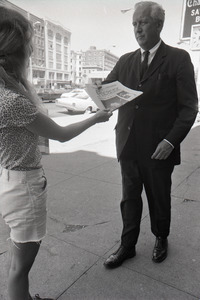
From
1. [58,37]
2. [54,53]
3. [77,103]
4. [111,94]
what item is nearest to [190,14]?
[77,103]

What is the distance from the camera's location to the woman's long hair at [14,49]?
1294 millimetres

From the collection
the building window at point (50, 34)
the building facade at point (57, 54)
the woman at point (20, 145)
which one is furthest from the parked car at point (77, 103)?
the building window at point (50, 34)

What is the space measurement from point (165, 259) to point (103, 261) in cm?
55

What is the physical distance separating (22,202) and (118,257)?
123 centimetres

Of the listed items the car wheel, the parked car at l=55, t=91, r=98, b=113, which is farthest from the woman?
the car wheel

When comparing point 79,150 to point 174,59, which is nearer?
point 174,59

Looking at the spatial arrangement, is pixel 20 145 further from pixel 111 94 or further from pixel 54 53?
pixel 54 53

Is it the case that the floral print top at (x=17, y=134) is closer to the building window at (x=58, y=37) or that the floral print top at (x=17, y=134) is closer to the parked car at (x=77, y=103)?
the parked car at (x=77, y=103)

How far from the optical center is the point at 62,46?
114 m

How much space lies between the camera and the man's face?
204 cm

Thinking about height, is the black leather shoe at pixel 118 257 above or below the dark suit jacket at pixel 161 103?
below

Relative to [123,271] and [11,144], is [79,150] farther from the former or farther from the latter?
[11,144]

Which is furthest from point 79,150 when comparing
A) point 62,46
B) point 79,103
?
point 62,46

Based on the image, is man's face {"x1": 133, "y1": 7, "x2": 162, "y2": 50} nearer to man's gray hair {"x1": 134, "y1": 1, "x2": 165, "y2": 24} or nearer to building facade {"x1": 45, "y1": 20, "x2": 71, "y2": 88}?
man's gray hair {"x1": 134, "y1": 1, "x2": 165, "y2": 24}
